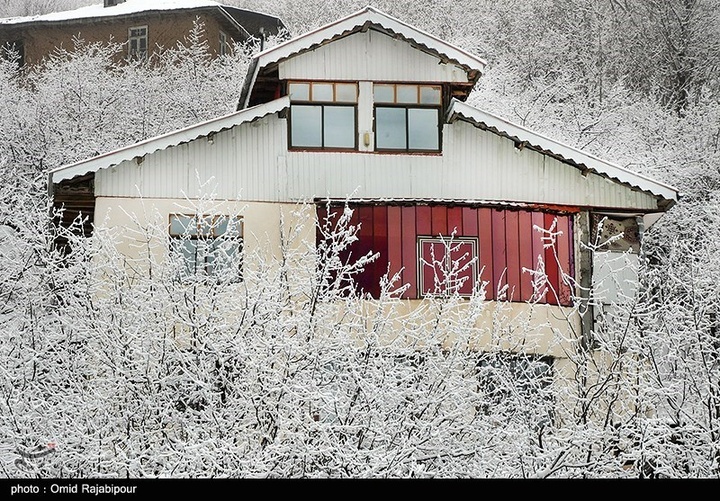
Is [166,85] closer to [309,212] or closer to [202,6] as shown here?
[202,6]

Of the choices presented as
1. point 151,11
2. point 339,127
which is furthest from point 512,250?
point 151,11

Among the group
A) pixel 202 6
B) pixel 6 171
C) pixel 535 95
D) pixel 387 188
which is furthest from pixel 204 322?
pixel 202 6

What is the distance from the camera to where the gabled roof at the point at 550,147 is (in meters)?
22.6

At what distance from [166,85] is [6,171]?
10.1m

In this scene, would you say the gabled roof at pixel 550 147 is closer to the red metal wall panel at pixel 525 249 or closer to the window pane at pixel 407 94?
the window pane at pixel 407 94

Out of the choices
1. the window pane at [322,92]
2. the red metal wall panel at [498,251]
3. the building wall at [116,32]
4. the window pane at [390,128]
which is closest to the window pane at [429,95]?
the window pane at [390,128]

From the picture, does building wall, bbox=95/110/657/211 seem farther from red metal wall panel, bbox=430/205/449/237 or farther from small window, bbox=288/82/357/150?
red metal wall panel, bbox=430/205/449/237

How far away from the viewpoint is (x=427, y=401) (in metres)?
14.7

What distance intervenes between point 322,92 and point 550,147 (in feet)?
15.6

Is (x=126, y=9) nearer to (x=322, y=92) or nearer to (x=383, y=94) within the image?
(x=322, y=92)

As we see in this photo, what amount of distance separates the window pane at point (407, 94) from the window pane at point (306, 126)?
5.62 ft

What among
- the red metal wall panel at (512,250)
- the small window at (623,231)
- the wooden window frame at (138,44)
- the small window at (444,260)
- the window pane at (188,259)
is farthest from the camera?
the wooden window frame at (138,44)

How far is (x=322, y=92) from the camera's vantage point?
22.9m

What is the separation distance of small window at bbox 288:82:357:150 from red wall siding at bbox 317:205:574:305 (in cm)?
148
